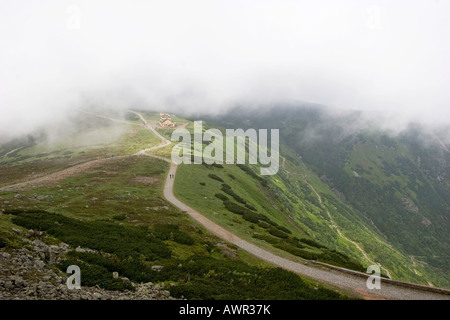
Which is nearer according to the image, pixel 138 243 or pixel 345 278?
pixel 138 243

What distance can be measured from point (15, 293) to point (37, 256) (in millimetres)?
5908

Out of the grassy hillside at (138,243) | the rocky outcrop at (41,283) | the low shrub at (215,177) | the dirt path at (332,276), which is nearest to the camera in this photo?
the rocky outcrop at (41,283)

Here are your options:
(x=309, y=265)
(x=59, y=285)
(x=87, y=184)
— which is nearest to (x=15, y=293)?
(x=59, y=285)

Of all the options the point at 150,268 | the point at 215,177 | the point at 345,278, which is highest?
the point at 215,177

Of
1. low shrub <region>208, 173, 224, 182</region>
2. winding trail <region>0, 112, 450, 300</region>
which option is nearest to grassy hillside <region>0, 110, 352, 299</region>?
winding trail <region>0, 112, 450, 300</region>

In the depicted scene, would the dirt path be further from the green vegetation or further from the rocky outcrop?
the rocky outcrop

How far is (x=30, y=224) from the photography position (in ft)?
83.5

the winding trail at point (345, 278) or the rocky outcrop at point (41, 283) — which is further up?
the rocky outcrop at point (41, 283)

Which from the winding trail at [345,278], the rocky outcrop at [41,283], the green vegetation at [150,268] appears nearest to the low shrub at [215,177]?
the winding trail at [345,278]

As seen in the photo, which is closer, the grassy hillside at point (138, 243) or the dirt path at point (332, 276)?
the grassy hillside at point (138, 243)

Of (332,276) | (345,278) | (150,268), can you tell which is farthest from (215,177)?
(150,268)

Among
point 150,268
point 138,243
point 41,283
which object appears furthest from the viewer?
point 138,243

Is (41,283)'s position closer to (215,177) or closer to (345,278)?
(345,278)

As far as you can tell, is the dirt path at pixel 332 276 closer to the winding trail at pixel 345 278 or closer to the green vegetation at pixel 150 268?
the winding trail at pixel 345 278
